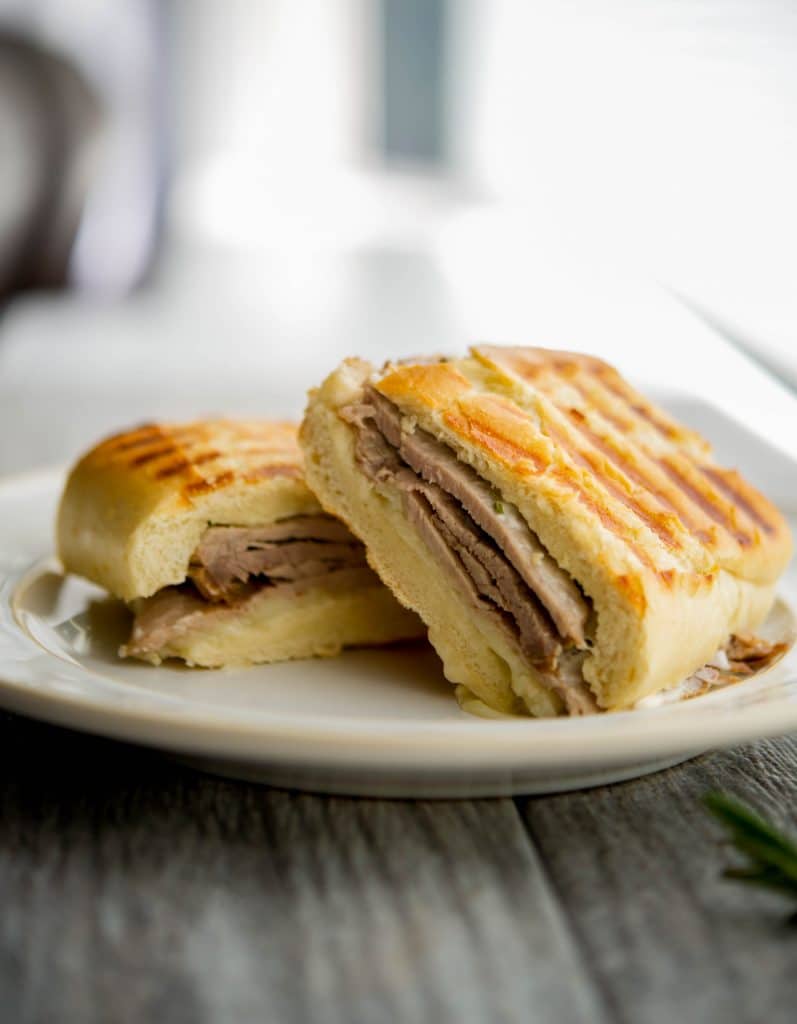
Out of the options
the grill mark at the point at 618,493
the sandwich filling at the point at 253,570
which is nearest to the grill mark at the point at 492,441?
the grill mark at the point at 618,493

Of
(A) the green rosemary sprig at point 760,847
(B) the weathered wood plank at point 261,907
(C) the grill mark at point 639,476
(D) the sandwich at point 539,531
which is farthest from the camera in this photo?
(C) the grill mark at point 639,476

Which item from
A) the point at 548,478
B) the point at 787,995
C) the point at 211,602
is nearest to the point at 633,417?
the point at 548,478

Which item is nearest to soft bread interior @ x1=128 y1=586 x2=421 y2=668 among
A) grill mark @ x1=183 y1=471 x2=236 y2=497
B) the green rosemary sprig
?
grill mark @ x1=183 y1=471 x2=236 y2=497

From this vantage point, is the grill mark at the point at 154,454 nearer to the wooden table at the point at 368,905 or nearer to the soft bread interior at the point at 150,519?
the soft bread interior at the point at 150,519

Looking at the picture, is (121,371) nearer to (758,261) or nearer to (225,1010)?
(758,261)

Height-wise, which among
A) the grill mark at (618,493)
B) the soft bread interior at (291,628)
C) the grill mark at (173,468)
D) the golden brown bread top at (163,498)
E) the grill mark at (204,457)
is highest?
the grill mark at (618,493)
